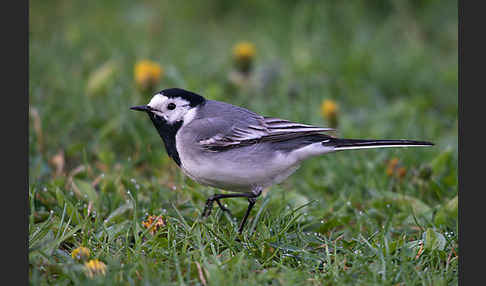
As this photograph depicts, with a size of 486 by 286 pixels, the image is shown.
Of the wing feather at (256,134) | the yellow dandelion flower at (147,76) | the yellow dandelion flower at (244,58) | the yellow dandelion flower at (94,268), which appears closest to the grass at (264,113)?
the yellow dandelion flower at (94,268)

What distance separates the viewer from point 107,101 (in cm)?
601

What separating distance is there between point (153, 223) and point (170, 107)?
82 cm

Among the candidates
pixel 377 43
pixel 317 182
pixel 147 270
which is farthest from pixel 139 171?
pixel 377 43

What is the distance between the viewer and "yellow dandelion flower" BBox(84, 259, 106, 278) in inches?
121

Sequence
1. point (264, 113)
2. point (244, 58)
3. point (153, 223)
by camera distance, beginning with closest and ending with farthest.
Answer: point (153, 223), point (264, 113), point (244, 58)

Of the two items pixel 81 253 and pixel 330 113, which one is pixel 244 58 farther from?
pixel 81 253

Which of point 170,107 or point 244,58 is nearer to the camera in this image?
point 170,107

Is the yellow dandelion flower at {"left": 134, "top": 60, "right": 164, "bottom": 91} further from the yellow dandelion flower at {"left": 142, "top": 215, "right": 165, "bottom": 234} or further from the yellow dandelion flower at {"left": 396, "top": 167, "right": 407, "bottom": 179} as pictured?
the yellow dandelion flower at {"left": 396, "top": 167, "right": 407, "bottom": 179}

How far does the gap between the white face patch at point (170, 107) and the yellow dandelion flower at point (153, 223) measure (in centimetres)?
68

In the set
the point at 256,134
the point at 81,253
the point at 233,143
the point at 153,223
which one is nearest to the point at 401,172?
the point at 256,134

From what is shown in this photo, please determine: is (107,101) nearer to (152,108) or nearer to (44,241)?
(152,108)

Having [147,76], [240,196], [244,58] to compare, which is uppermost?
[244,58]

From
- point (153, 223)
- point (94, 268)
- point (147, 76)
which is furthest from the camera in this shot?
point (147, 76)

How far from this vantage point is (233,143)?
3816mm
